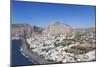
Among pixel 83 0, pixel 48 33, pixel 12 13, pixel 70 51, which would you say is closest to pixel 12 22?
pixel 12 13

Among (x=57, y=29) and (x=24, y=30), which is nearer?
(x=24, y=30)

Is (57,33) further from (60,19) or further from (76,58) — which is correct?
(76,58)

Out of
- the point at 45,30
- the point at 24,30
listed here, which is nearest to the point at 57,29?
the point at 45,30

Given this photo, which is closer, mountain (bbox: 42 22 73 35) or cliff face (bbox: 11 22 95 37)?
cliff face (bbox: 11 22 95 37)

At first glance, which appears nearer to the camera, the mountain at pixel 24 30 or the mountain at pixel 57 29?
the mountain at pixel 24 30

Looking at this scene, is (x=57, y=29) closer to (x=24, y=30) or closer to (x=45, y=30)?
(x=45, y=30)

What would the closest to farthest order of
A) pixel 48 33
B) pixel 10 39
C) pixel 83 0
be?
pixel 10 39 < pixel 48 33 < pixel 83 0

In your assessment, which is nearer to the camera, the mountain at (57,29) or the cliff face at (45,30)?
the cliff face at (45,30)

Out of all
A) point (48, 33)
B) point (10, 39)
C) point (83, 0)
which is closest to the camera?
point (10, 39)
